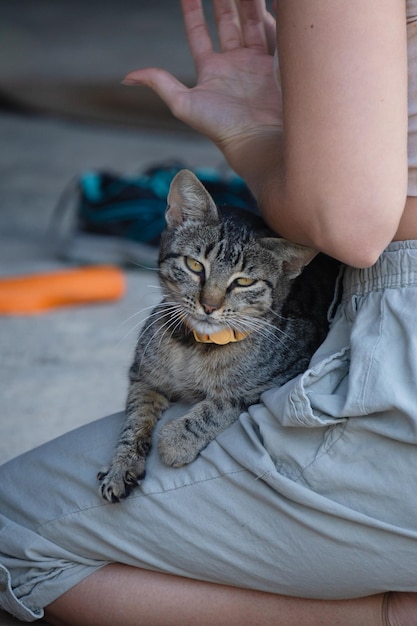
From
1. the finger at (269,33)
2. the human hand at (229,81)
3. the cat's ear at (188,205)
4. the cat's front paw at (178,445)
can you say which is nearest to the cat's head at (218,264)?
the cat's ear at (188,205)

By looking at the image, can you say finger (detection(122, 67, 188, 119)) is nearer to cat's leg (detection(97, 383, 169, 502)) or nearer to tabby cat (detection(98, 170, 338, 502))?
tabby cat (detection(98, 170, 338, 502))

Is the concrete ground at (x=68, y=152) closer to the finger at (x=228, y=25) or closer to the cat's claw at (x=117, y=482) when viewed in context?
the cat's claw at (x=117, y=482)

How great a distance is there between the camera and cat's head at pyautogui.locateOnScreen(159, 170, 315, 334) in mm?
2348

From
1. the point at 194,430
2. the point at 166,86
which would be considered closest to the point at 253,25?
the point at 166,86

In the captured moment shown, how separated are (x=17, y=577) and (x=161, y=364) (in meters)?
0.60

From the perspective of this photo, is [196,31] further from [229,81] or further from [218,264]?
[218,264]

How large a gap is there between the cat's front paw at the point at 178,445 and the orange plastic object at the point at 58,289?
2.53m

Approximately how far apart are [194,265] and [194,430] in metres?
0.45

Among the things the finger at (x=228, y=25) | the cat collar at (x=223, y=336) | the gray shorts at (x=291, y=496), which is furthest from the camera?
the finger at (x=228, y=25)

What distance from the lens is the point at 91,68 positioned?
933 cm

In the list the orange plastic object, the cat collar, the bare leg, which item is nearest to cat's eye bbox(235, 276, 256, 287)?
the cat collar

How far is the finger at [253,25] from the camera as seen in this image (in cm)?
246

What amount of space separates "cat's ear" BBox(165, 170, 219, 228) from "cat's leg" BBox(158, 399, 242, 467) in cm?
46

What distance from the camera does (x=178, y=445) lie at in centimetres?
207
